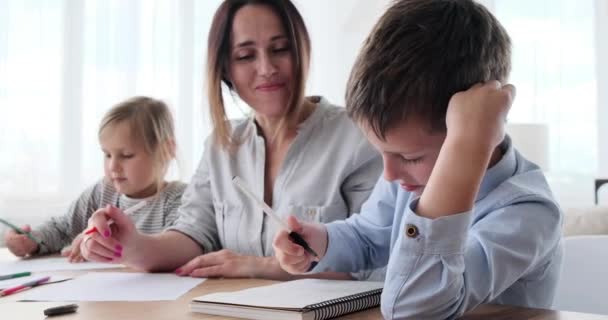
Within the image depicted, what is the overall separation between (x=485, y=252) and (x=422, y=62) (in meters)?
0.25

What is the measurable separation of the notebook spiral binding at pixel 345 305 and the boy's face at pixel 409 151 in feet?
0.53

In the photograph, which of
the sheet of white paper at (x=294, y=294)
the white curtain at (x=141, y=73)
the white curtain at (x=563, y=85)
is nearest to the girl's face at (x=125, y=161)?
the white curtain at (x=141, y=73)

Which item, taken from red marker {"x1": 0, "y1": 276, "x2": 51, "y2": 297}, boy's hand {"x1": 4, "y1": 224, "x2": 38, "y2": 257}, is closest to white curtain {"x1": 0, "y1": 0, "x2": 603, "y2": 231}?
boy's hand {"x1": 4, "y1": 224, "x2": 38, "y2": 257}

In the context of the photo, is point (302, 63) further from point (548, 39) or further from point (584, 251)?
point (548, 39)

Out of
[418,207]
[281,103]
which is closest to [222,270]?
[281,103]

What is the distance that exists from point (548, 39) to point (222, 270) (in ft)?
10.9

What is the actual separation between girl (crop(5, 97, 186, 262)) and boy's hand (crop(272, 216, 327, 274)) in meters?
0.92

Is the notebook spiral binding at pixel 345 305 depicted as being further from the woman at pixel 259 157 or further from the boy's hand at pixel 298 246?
the woman at pixel 259 157

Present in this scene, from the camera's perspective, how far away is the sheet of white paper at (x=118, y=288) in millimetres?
1067

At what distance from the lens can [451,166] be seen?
0.79 m

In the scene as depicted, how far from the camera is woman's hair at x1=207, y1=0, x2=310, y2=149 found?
5.12 ft

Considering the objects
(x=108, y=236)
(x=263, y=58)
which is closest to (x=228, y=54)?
(x=263, y=58)

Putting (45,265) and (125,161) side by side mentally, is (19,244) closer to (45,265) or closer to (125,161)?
(45,265)

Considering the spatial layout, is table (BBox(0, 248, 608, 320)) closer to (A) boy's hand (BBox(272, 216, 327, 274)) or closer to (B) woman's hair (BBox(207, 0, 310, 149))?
(A) boy's hand (BBox(272, 216, 327, 274))
